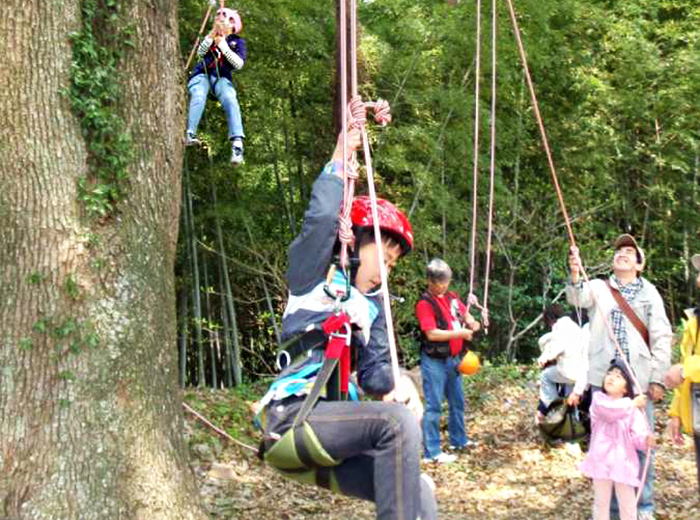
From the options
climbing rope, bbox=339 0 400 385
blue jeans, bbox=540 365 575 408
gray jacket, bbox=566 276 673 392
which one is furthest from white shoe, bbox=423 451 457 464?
climbing rope, bbox=339 0 400 385

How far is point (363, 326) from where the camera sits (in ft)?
9.26

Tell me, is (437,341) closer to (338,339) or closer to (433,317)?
(433,317)

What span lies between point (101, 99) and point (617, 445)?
3.05 metres

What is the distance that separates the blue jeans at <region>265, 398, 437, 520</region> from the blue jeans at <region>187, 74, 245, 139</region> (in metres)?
3.45

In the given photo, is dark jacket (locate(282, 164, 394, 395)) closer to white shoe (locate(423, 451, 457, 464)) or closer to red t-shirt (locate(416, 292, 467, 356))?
red t-shirt (locate(416, 292, 467, 356))

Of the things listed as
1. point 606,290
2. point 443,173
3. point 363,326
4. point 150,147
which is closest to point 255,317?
point 443,173

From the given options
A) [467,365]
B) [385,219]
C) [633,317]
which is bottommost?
[467,365]

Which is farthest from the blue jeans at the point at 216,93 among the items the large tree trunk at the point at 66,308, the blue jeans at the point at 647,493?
the blue jeans at the point at 647,493

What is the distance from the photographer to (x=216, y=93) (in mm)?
5895

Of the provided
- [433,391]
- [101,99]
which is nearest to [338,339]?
[101,99]

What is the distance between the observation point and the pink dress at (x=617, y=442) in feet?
15.5

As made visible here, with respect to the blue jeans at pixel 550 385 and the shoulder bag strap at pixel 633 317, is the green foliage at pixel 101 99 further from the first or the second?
the blue jeans at pixel 550 385

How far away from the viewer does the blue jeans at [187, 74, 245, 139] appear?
5.79 meters

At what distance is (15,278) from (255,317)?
25.4ft
